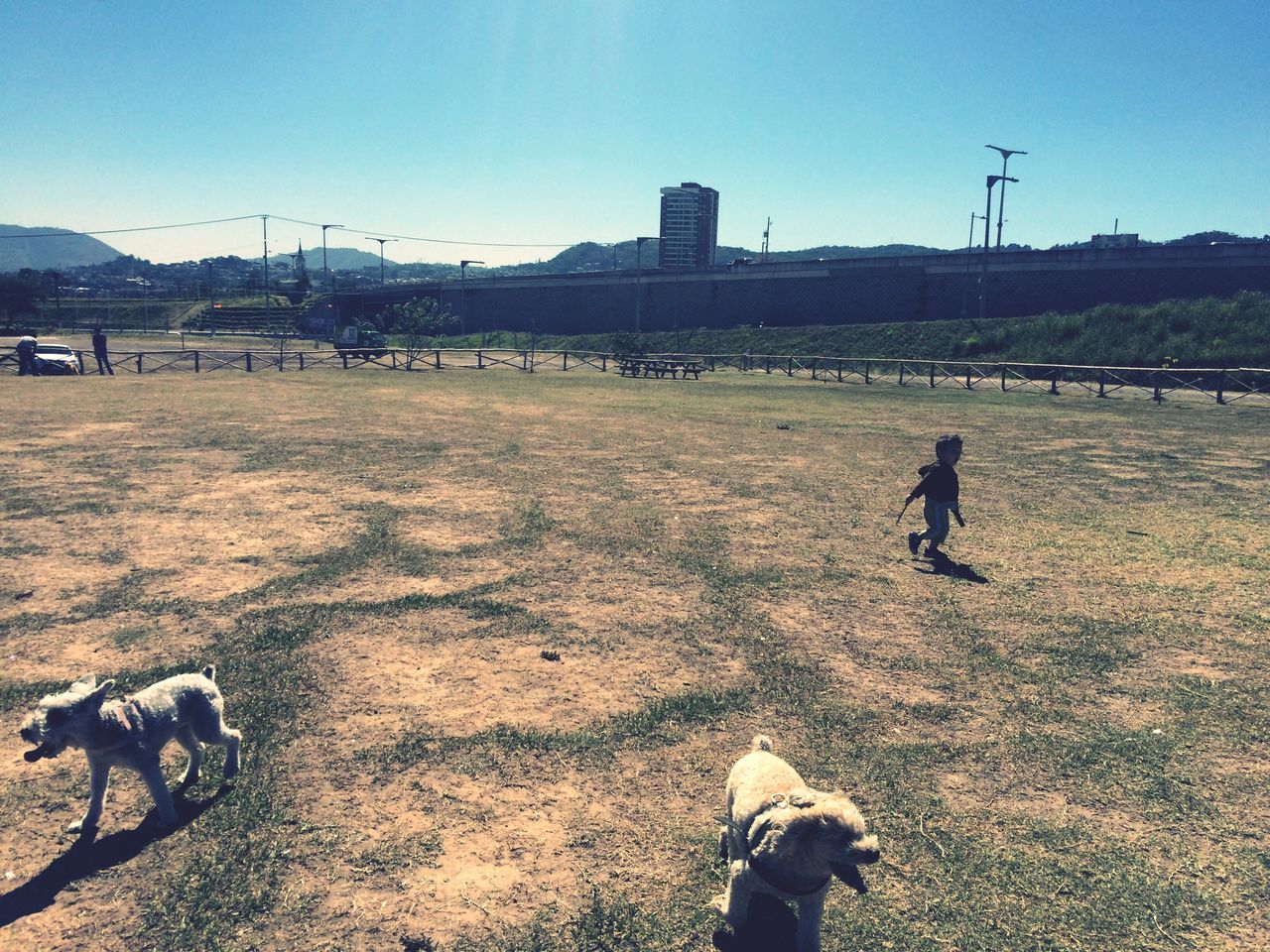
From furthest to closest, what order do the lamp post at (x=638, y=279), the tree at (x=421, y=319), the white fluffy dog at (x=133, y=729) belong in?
1. the tree at (x=421, y=319)
2. the lamp post at (x=638, y=279)
3. the white fluffy dog at (x=133, y=729)

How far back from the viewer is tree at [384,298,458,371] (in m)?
79.4

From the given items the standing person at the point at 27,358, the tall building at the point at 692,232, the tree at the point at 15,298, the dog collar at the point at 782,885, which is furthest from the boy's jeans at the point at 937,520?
the tall building at the point at 692,232

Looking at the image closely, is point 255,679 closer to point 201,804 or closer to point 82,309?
point 201,804

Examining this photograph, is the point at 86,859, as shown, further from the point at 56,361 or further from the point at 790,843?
the point at 56,361

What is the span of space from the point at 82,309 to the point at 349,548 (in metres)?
116

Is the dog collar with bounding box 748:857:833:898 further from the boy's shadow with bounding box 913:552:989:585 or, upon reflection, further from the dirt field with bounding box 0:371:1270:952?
the boy's shadow with bounding box 913:552:989:585

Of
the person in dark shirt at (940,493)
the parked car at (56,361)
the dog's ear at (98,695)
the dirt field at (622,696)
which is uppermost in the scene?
the parked car at (56,361)

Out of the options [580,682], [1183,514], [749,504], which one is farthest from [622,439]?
[580,682]

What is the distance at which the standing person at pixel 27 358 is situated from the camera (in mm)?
31719

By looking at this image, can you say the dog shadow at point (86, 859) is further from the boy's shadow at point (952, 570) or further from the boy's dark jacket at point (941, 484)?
the boy's dark jacket at point (941, 484)

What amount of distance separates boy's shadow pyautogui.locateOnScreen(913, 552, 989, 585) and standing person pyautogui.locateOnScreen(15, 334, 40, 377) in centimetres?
3725

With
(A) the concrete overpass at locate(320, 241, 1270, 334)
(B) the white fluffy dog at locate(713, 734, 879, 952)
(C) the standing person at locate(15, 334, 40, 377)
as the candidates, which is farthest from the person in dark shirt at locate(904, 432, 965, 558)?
(A) the concrete overpass at locate(320, 241, 1270, 334)

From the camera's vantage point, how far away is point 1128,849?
A: 4.35 meters

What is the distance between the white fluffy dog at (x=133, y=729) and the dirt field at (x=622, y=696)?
245 millimetres
